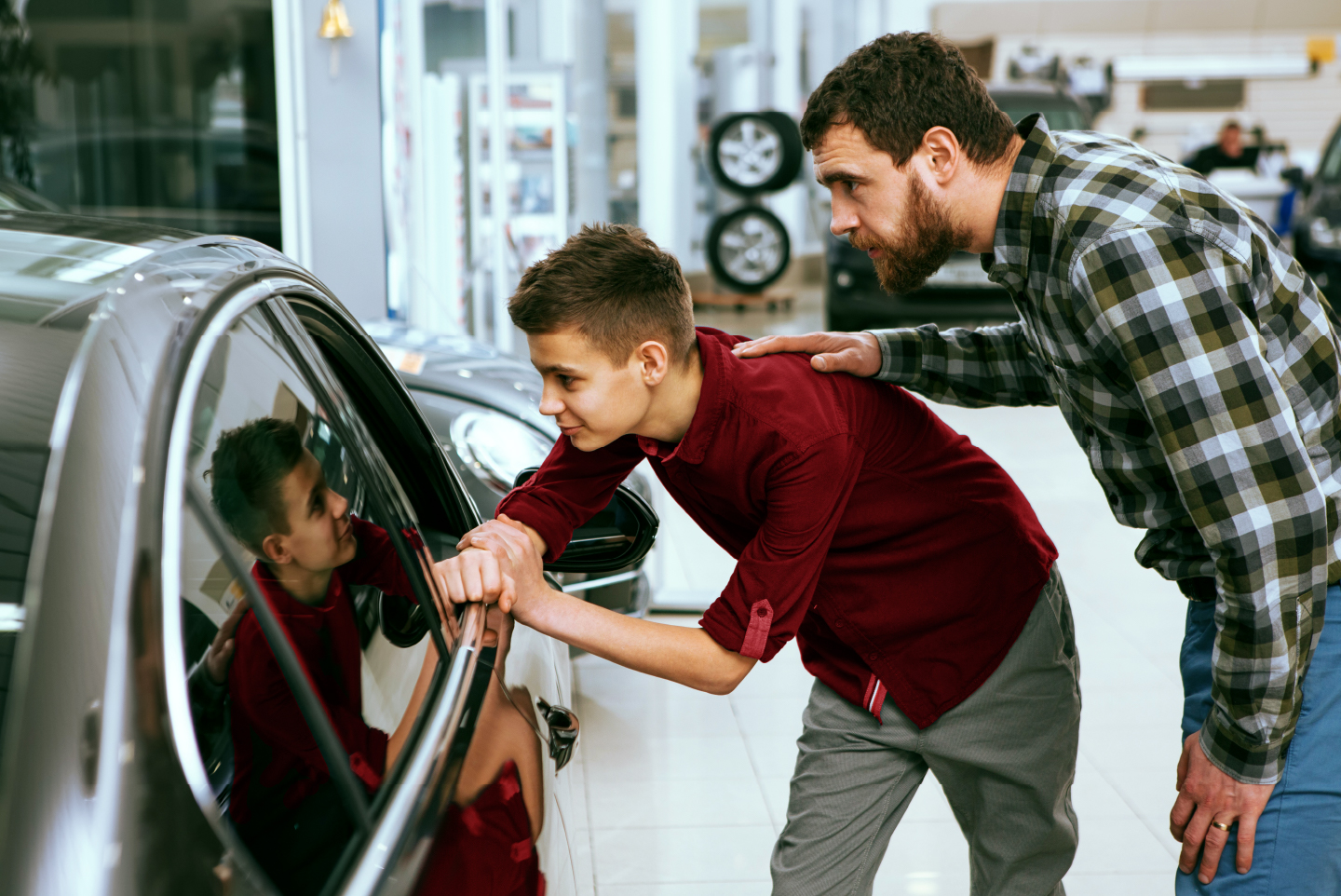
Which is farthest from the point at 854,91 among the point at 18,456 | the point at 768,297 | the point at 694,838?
the point at 768,297

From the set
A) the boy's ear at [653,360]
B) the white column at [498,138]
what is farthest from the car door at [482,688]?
the white column at [498,138]

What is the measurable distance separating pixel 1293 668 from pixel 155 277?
1229 mm

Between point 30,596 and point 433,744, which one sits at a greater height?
point 30,596

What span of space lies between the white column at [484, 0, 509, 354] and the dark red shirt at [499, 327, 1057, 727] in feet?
Answer: 13.8

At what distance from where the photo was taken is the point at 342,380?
150cm

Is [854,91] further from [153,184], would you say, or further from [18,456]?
[153,184]

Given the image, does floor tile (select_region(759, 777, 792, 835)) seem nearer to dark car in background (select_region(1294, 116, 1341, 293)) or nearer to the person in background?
dark car in background (select_region(1294, 116, 1341, 293))

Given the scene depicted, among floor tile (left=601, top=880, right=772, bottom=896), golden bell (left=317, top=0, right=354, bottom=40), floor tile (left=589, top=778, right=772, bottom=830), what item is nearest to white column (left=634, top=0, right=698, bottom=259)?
golden bell (left=317, top=0, right=354, bottom=40)

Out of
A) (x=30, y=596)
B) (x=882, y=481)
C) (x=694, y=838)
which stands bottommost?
(x=694, y=838)

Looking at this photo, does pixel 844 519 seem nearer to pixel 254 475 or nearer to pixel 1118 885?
pixel 254 475

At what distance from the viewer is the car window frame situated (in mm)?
744

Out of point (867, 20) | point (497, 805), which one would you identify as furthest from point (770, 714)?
point (867, 20)

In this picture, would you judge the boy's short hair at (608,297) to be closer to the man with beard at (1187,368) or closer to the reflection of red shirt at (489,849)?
the man with beard at (1187,368)

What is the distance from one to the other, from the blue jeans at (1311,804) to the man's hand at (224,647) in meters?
1.17
